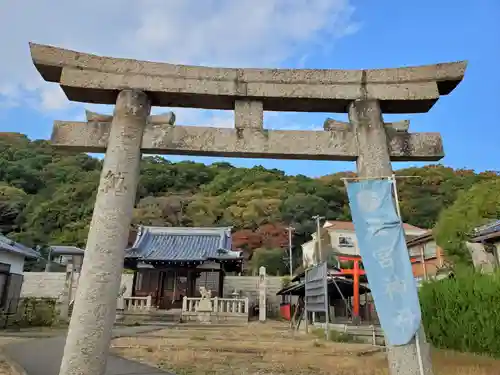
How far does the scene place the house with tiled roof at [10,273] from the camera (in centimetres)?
1769

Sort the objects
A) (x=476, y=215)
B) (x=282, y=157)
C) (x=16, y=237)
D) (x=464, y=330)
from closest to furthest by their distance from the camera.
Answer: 1. (x=282, y=157)
2. (x=464, y=330)
3. (x=476, y=215)
4. (x=16, y=237)

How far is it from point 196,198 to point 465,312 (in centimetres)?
4992

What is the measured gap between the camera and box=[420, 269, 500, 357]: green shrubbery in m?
10.0

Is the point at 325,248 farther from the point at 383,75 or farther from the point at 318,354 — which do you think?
the point at 383,75

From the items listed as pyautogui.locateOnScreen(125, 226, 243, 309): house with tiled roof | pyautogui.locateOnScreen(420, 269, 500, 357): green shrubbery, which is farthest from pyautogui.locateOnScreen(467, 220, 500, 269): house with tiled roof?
pyautogui.locateOnScreen(125, 226, 243, 309): house with tiled roof

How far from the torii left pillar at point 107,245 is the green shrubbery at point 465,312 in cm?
962

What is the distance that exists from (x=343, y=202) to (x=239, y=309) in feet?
143

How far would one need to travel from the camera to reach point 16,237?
143 feet

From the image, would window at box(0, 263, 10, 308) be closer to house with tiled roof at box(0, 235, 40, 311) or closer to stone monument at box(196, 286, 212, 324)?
house with tiled roof at box(0, 235, 40, 311)

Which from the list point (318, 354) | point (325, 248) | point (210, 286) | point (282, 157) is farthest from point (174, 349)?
point (325, 248)

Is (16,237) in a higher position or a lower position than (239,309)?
higher

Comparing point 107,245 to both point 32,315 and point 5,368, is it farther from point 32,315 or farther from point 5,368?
point 32,315

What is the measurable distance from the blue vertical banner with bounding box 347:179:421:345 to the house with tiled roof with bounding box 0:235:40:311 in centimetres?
1751

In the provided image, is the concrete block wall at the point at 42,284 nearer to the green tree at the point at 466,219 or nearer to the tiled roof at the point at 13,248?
the tiled roof at the point at 13,248
